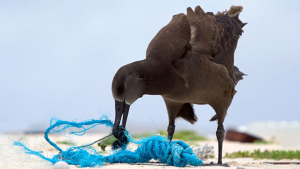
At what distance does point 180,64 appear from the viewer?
463cm

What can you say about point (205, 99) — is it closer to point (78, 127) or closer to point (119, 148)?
point (119, 148)

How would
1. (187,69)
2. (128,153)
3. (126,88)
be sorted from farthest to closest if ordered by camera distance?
(187,69) → (128,153) → (126,88)

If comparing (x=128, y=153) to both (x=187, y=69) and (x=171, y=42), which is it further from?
(x=171, y=42)

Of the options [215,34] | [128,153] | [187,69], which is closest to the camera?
[128,153]

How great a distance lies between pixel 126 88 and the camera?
4070 mm

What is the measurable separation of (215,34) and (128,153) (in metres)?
Answer: 2.25

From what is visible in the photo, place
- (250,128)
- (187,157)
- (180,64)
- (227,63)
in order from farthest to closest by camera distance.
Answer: (250,128), (227,63), (180,64), (187,157)

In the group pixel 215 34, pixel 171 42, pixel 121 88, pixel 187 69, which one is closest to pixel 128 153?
pixel 121 88

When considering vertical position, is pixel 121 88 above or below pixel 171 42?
below

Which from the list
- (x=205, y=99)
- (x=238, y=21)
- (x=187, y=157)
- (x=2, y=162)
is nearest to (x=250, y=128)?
(x=238, y=21)

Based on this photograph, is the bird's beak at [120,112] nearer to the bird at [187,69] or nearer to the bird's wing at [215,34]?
the bird at [187,69]

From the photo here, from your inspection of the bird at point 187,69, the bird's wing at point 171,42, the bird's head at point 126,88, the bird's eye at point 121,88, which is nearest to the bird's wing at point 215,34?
the bird at point 187,69

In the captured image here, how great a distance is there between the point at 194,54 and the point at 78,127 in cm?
180

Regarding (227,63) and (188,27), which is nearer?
(188,27)
